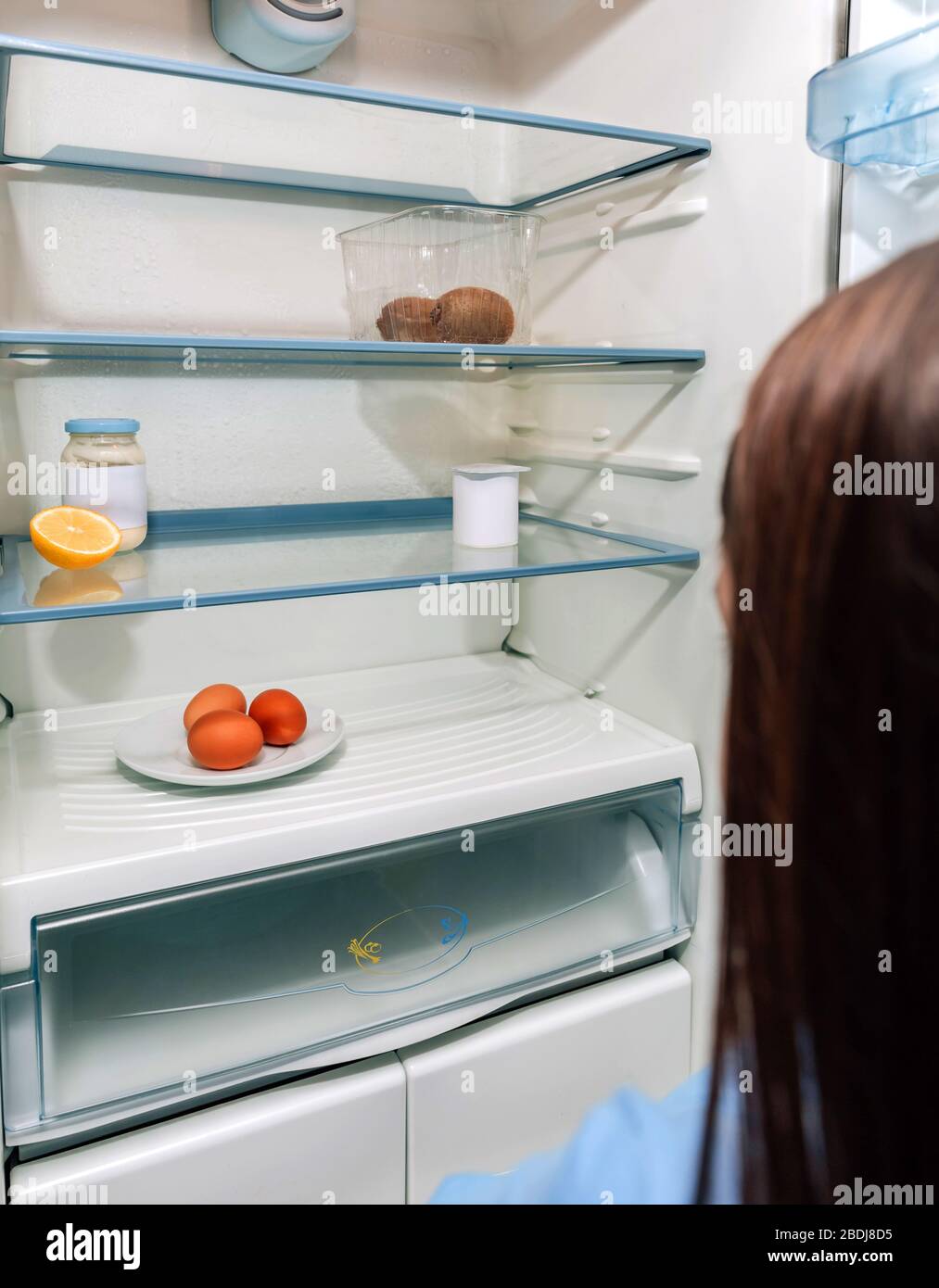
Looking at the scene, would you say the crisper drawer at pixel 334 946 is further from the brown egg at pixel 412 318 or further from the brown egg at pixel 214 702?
the brown egg at pixel 412 318

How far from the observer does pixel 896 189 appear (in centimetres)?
101

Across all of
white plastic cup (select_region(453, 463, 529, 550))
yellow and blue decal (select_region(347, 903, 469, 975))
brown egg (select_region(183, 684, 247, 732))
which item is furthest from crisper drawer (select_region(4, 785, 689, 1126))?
white plastic cup (select_region(453, 463, 529, 550))

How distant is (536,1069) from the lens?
1.21 m

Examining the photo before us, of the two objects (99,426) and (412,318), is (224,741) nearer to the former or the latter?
(99,426)

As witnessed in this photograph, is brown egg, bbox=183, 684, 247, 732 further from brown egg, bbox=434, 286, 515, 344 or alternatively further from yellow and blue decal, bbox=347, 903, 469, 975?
brown egg, bbox=434, 286, 515, 344

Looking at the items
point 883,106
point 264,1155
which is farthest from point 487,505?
point 264,1155

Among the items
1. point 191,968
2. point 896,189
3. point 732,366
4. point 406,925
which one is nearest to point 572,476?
point 732,366

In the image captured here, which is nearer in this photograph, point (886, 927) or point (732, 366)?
point (886, 927)

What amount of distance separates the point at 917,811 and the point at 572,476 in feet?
3.82

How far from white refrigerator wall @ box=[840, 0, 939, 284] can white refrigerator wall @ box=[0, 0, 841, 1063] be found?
3 centimetres

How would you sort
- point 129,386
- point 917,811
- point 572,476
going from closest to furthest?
point 917,811
point 129,386
point 572,476

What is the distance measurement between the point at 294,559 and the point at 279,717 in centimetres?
21

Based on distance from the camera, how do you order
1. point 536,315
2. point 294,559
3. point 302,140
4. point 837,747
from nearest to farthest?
1. point 837,747
2. point 294,559
3. point 302,140
4. point 536,315
